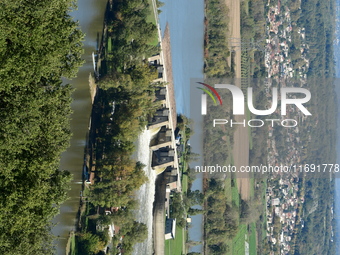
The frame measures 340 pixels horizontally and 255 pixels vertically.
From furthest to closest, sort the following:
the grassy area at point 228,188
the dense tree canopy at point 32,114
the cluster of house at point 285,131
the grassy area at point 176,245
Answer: the cluster of house at point 285,131 → the grassy area at point 228,188 → the grassy area at point 176,245 → the dense tree canopy at point 32,114

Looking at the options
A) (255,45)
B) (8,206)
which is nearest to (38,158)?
(8,206)

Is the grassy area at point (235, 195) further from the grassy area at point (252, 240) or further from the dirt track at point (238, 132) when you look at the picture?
the grassy area at point (252, 240)

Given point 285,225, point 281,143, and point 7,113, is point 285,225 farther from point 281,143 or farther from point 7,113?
point 7,113

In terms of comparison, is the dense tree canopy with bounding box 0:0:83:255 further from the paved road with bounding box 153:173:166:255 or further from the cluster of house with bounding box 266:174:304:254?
the cluster of house with bounding box 266:174:304:254

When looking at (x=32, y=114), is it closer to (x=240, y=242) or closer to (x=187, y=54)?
(x=187, y=54)

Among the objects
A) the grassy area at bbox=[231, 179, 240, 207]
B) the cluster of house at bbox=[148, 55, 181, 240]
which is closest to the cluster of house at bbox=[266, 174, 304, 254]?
the grassy area at bbox=[231, 179, 240, 207]

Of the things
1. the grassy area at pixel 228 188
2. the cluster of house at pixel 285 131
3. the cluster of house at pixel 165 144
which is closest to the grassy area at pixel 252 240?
the cluster of house at pixel 285 131

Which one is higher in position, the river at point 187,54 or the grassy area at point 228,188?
the river at point 187,54

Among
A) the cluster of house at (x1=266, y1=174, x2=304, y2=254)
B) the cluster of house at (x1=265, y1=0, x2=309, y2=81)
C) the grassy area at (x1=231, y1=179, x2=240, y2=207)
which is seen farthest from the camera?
the cluster of house at (x1=265, y1=0, x2=309, y2=81)
